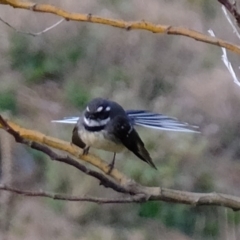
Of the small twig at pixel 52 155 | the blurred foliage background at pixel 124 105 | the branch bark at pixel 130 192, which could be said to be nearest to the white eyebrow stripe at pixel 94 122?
the branch bark at pixel 130 192

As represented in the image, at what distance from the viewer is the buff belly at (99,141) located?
148 cm

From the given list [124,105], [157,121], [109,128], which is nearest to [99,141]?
[109,128]

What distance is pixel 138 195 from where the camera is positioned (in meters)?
0.81

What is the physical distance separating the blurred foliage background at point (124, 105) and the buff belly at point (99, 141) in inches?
39.5

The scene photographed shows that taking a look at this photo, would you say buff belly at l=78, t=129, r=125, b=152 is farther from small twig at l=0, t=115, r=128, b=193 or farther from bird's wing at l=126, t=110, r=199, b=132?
small twig at l=0, t=115, r=128, b=193

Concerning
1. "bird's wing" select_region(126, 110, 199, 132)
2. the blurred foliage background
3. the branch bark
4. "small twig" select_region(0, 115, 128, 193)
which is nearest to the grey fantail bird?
"bird's wing" select_region(126, 110, 199, 132)

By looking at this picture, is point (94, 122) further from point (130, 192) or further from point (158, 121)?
point (130, 192)

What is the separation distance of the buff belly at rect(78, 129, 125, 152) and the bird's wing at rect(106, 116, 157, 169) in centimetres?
2

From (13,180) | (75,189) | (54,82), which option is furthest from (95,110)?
(54,82)

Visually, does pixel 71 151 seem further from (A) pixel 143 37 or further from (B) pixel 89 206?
(A) pixel 143 37

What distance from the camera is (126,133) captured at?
5.00ft

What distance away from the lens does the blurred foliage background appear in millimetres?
2701

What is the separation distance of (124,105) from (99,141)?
1608 mm

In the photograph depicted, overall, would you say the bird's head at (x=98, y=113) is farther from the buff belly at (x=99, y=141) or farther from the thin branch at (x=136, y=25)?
the thin branch at (x=136, y=25)
